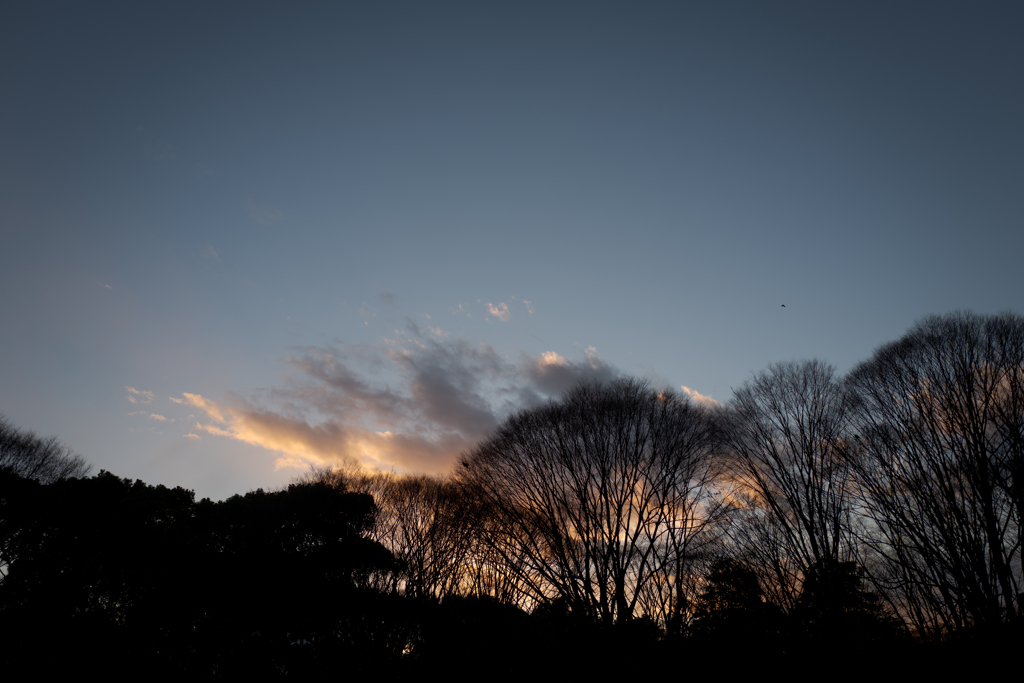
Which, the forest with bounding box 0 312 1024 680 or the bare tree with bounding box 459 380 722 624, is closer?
the forest with bounding box 0 312 1024 680

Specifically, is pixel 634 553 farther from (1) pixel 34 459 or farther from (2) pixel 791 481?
(1) pixel 34 459

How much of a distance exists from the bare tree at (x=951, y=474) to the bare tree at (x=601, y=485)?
5.59 meters

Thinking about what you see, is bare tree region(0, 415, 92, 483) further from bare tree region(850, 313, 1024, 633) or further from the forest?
bare tree region(850, 313, 1024, 633)

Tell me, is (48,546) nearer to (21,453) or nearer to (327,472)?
(21,453)

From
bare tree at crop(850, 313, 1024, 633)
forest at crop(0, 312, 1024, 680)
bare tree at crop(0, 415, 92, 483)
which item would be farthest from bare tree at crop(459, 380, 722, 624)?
bare tree at crop(0, 415, 92, 483)

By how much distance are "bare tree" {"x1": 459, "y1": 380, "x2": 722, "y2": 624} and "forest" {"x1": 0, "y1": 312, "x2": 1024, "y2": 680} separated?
85 millimetres

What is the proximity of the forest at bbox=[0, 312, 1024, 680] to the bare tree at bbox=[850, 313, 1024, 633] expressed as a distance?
6 centimetres

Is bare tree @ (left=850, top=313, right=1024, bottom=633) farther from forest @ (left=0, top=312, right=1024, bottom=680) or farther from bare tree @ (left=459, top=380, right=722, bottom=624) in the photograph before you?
bare tree @ (left=459, top=380, right=722, bottom=624)

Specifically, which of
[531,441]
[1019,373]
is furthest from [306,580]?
[1019,373]

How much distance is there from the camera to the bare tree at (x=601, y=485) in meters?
16.2

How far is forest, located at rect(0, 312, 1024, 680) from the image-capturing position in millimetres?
10812

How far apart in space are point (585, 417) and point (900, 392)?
973 cm

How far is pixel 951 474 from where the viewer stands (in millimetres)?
11438

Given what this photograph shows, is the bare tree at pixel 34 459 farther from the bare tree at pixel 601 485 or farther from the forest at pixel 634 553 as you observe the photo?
the bare tree at pixel 601 485
